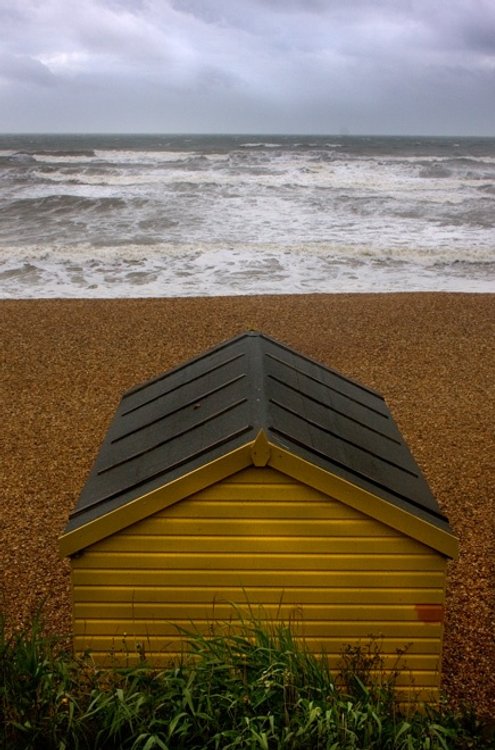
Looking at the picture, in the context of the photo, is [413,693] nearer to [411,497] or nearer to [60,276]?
[411,497]

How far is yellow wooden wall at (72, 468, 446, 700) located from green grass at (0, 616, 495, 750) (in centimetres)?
33

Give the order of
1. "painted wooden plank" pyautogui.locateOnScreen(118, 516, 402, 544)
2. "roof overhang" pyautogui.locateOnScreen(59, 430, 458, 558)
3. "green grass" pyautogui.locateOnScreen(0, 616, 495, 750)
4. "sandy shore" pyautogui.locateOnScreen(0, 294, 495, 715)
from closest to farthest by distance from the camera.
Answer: "green grass" pyautogui.locateOnScreen(0, 616, 495, 750) < "roof overhang" pyautogui.locateOnScreen(59, 430, 458, 558) < "painted wooden plank" pyautogui.locateOnScreen(118, 516, 402, 544) < "sandy shore" pyautogui.locateOnScreen(0, 294, 495, 715)

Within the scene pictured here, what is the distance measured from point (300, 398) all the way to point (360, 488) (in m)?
1.27

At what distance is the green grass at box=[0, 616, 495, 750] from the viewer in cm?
329

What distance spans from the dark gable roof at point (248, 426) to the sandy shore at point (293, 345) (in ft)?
5.30

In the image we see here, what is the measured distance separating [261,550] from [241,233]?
2179cm

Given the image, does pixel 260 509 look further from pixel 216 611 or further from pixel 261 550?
pixel 216 611

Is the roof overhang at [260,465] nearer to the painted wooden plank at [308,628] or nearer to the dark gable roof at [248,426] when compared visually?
the dark gable roof at [248,426]

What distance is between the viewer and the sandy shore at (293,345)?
6.36m

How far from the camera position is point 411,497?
4559mm

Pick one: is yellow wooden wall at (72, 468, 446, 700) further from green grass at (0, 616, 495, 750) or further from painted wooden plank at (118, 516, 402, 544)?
green grass at (0, 616, 495, 750)

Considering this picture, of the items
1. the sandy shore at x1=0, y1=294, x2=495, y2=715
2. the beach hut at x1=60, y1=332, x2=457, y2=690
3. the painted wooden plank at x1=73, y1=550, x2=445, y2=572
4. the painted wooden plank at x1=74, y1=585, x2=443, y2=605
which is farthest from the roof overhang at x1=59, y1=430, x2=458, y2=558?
the sandy shore at x1=0, y1=294, x2=495, y2=715

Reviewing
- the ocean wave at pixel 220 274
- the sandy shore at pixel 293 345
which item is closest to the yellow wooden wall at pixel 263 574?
the sandy shore at pixel 293 345

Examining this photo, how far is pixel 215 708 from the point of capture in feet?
11.6
